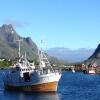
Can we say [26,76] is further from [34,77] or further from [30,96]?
[30,96]

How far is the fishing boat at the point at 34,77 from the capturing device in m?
106

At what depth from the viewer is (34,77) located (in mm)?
107438

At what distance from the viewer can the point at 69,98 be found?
97.8 m

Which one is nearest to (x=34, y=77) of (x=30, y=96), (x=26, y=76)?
(x=26, y=76)

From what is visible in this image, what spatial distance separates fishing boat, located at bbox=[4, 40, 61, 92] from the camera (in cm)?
10631

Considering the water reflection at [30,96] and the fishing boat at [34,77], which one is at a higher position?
the fishing boat at [34,77]

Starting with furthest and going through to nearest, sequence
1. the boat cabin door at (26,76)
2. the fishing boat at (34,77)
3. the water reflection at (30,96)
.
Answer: the boat cabin door at (26,76)
the fishing boat at (34,77)
the water reflection at (30,96)

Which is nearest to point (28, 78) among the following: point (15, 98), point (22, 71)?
point (22, 71)

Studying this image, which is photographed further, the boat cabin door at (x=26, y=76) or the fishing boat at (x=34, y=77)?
→ the boat cabin door at (x=26, y=76)

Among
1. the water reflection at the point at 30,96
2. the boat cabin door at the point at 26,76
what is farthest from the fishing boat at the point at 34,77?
the water reflection at the point at 30,96

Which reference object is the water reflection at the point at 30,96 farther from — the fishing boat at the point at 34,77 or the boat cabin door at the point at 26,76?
the boat cabin door at the point at 26,76

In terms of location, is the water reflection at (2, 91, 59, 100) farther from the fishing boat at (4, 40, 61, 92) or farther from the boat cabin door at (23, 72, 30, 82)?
the boat cabin door at (23, 72, 30, 82)

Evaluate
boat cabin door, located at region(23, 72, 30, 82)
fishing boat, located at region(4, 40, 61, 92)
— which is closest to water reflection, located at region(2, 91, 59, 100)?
fishing boat, located at region(4, 40, 61, 92)

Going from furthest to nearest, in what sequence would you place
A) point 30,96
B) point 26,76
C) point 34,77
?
point 26,76
point 34,77
point 30,96
